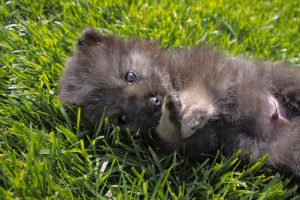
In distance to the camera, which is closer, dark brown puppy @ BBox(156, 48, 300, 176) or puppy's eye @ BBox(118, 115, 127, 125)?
dark brown puppy @ BBox(156, 48, 300, 176)

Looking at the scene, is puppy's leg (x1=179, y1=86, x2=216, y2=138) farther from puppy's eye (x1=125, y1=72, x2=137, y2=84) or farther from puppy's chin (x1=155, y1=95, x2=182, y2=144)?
puppy's eye (x1=125, y1=72, x2=137, y2=84)

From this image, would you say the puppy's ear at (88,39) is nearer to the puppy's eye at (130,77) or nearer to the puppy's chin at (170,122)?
the puppy's eye at (130,77)

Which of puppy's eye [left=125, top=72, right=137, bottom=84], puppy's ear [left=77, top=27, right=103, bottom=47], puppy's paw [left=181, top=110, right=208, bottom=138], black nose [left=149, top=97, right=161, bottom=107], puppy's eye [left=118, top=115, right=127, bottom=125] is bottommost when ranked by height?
puppy's eye [left=118, top=115, right=127, bottom=125]

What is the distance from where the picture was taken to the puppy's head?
3.18 m

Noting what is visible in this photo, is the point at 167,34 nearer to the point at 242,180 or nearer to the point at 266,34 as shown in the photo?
the point at 266,34

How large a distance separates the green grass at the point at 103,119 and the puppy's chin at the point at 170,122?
0.16 meters

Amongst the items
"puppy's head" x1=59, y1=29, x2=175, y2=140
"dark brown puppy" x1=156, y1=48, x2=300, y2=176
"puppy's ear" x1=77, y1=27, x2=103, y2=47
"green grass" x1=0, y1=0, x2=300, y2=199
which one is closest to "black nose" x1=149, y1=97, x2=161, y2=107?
"puppy's head" x1=59, y1=29, x2=175, y2=140

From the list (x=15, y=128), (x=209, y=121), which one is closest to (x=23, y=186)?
(x=15, y=128)

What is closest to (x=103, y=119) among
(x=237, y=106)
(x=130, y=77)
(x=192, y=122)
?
(x=130, y=77)

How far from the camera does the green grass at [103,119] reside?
8.77ft

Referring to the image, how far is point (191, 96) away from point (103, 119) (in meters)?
0.75

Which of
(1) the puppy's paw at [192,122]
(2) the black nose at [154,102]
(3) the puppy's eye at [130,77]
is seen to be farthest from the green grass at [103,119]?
(3) the puppy's eye at [130,77]

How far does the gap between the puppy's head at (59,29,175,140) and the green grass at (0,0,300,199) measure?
0.45ft

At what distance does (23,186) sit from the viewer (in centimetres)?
242
